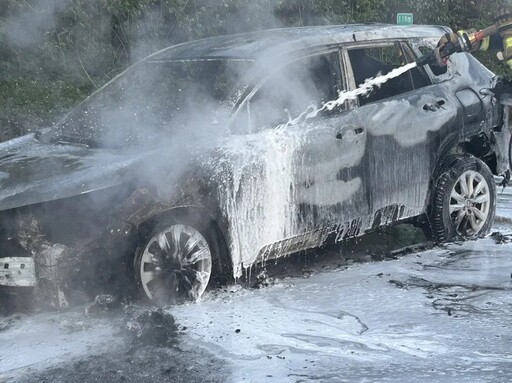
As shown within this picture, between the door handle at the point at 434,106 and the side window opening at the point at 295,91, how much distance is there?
84 cm

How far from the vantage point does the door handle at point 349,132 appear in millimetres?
5842

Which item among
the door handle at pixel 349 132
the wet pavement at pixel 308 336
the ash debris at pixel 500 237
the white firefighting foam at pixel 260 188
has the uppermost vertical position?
the door handle at pixel 349 132

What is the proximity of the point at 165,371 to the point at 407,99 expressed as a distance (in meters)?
3.06

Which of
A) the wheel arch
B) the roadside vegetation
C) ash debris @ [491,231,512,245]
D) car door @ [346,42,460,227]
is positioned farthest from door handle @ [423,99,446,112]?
the roadside vegetation

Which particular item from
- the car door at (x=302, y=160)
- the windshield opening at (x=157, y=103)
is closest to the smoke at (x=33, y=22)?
the windshield opening at (x=157, y=103)

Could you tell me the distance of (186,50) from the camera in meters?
6.36

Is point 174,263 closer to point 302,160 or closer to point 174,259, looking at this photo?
point 174,259

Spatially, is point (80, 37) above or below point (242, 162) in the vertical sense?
above

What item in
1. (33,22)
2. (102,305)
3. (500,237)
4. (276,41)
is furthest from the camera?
(33,22)

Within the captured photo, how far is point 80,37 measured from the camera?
10.8 m

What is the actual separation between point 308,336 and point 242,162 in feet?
3.83

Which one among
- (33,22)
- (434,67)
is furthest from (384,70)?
A: (33,22)

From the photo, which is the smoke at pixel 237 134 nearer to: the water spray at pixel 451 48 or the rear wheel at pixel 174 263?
the rear wheel at pixel 174 263

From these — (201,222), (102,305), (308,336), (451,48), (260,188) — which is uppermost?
(451,48)
